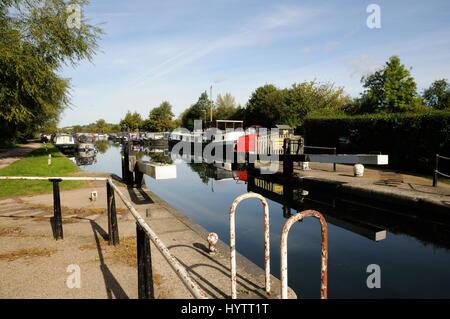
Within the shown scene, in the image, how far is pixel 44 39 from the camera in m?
17.8

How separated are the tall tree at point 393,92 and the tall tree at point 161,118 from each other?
41.2 metres

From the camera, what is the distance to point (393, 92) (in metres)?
45.2

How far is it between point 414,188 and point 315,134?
12746 millimetres

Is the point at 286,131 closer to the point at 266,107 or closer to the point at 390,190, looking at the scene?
the point at 390,190

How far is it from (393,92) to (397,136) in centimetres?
3338

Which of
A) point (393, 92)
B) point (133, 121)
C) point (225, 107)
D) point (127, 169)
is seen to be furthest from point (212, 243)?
point (133, 121)

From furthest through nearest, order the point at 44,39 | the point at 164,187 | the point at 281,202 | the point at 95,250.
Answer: the point at 44,39
the point at 164,187
the point at 281,202
the point at 95,250

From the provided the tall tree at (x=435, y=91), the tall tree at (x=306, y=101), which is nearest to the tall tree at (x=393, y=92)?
the tall tree at (x=306, y=101)

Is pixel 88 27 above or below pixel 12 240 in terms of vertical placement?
above

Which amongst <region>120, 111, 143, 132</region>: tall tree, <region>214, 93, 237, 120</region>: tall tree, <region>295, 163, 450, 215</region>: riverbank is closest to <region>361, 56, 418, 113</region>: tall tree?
<region>214, 93, 237, 120</region>: tall tree

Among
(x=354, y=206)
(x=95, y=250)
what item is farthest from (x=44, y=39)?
(x=354, y=206)

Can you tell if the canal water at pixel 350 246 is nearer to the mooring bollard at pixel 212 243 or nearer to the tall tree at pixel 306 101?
the mooring bollard at pixel 212 243

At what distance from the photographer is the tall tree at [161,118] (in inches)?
2822

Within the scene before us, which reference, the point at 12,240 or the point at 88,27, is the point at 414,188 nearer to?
the point at 12,240
